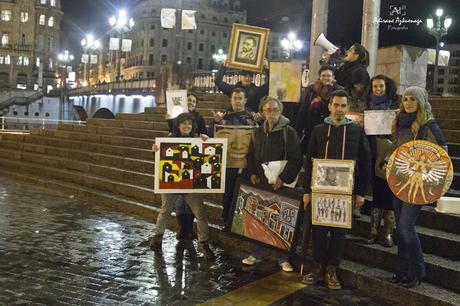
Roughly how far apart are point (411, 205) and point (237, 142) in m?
2.60

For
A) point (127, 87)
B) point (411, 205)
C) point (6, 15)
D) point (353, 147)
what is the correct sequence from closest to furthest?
point (411, 205)
point (353, 147)
point (127, 87)
point (6, 15)

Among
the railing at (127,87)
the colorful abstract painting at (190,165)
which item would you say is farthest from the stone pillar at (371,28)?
the railing at (127,87)

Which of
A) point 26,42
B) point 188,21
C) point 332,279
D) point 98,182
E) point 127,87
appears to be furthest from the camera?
point 26,42

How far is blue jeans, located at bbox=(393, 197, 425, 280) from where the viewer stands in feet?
17.1

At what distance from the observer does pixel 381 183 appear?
19.9 feet

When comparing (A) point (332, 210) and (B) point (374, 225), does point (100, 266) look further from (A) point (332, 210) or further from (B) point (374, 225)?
(B) point (374, 225)

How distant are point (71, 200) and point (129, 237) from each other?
3.70 m

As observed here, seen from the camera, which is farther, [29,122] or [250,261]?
[29,122]

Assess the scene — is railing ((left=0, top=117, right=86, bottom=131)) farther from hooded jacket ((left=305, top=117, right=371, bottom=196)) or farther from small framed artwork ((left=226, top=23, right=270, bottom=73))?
hooded jacket ((left=305, top=117, right=371, bottom=196))

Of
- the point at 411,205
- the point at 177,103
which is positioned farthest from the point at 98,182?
the point at 411,205

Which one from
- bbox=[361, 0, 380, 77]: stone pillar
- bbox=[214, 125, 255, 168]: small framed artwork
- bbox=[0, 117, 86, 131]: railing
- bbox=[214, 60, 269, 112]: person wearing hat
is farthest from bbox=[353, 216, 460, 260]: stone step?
bbox=[0, 117, 86, 131]: railing

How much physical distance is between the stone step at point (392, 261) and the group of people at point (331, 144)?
0.57 feet

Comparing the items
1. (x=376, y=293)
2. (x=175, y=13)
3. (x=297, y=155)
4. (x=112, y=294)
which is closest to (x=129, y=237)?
(x=112, y=294)

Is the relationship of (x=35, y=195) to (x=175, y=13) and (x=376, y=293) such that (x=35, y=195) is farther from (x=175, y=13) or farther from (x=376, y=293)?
(x=175, y=13)
